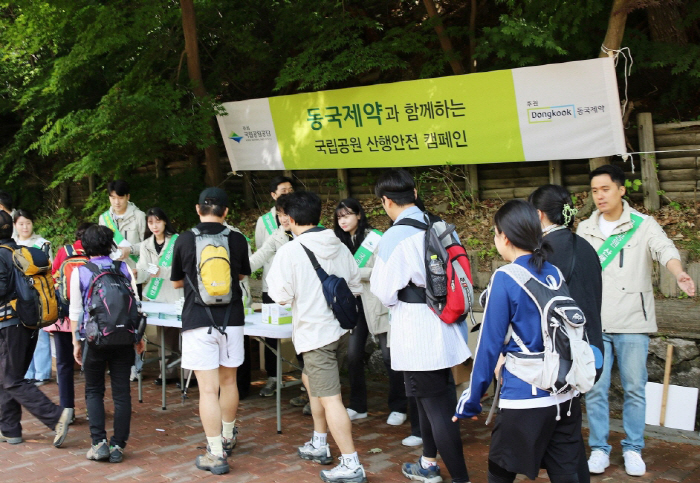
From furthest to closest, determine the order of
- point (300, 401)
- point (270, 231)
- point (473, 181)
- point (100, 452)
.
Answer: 1. point (473, 181)
2. point (270, 231)
3. point (300, 401)
4. point (100, 452)

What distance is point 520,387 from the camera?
3.08 meters

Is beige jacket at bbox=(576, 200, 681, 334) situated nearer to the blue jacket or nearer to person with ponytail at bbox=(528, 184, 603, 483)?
person with ponytail at bbox=(528, 184, 603, 483)

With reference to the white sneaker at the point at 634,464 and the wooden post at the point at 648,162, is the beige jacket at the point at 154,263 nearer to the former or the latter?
the white sneaker at the point at 634,464

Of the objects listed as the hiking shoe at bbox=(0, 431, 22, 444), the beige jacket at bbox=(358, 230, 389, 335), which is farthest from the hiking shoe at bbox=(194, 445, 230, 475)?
the hiking shoe at bbox=(0, 431, 22, 444)

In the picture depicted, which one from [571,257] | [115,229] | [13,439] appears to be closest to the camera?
[571,257]

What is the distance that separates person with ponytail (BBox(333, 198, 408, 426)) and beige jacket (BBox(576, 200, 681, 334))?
186cm

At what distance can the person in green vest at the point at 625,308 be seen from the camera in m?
4.62

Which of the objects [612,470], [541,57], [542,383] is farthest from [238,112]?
[542,383]

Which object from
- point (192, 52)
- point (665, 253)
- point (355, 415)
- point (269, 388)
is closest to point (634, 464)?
point (665, 253)

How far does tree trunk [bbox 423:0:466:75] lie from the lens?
28.3ft

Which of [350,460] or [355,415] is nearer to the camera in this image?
[350,460]

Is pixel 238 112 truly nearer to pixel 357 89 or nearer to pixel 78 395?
pixel 357 89

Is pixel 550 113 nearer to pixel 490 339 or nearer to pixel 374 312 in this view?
pixel 374 312

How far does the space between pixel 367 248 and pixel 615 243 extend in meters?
1.99
